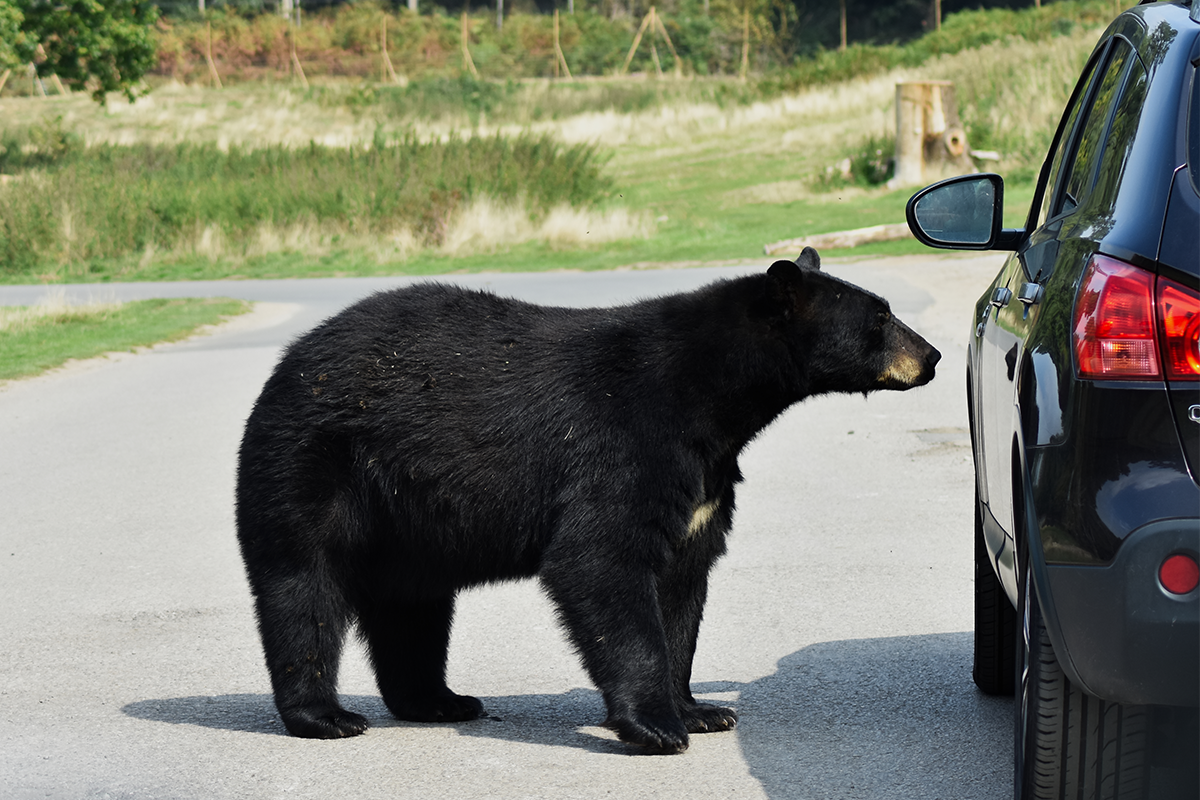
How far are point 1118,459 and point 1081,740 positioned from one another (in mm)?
678

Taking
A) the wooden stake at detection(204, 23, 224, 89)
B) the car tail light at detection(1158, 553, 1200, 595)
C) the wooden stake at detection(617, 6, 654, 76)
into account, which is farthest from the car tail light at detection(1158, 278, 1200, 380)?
the wooden stake at detection(617, 6, 654, 76)

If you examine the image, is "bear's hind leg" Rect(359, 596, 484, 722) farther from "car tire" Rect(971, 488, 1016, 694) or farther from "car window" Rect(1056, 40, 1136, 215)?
"car window" Rect(1056, 40, 1136, 215)

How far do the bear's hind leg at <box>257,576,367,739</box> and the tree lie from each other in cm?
3326

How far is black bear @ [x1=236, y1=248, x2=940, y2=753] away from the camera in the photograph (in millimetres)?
4410

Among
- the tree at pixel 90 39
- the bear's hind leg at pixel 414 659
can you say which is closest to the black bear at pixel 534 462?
the bear's hind leg at pixel 414 659

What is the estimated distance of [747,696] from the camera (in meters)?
5.07

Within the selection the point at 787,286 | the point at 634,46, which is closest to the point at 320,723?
the point at 787,286

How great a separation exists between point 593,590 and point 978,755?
1223 mm

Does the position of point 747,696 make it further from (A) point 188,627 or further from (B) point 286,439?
(A) point 188,627

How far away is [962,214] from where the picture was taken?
4.66 meters

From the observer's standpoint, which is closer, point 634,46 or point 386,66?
point 634,46

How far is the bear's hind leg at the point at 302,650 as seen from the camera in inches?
182

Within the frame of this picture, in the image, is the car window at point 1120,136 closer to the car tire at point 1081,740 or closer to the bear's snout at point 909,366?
the car tire at point 1081,740

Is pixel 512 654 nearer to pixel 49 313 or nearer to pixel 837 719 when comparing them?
pixel 837 719
